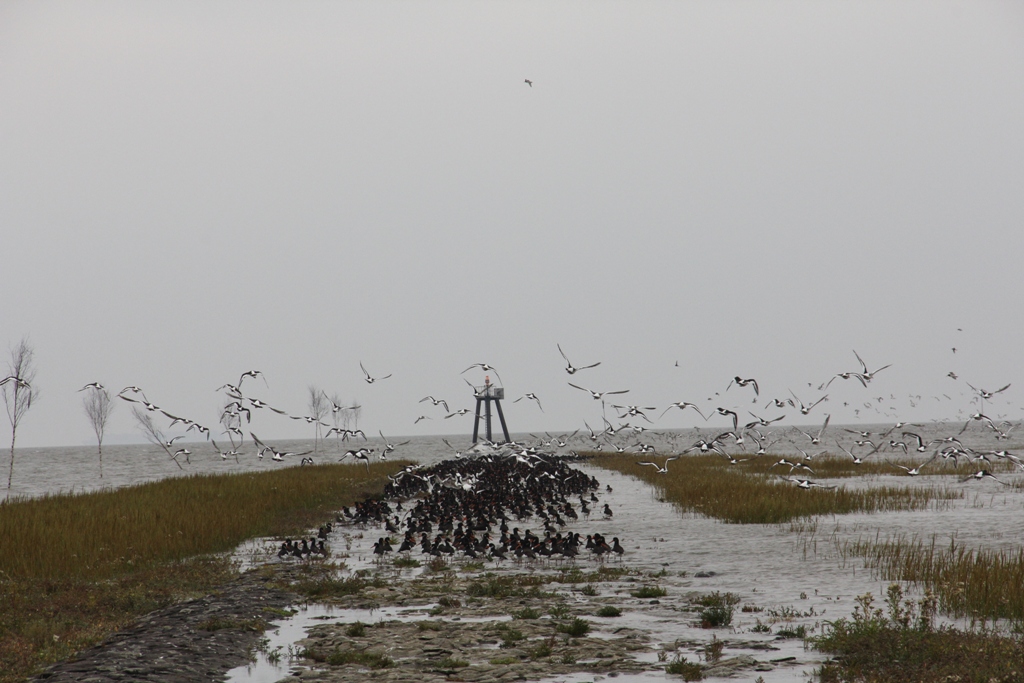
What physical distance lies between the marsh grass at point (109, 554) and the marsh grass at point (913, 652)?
9396mm

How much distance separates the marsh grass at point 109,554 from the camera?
1116cm

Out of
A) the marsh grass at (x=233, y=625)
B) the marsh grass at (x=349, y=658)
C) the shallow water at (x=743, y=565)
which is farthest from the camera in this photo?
the marsh grass at (x=233, y=625)

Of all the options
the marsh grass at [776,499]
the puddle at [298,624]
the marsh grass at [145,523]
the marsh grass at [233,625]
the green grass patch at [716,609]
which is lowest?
the marsh grass at [776,499]

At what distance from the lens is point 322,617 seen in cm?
1257

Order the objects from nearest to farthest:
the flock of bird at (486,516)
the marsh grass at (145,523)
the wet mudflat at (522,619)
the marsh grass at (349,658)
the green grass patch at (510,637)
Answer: the wet mudflat at (522,619), the marsh grass at (349,658), the green grass patch at (510,637), the marsh grass at (145,523), the flock of bird at (486,516)

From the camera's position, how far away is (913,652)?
358 inches

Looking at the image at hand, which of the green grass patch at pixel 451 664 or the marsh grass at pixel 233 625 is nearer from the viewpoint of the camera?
the green grass patch at pixel 451 664

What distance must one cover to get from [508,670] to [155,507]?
17992 millimetres

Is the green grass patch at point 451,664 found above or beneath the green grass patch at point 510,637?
above

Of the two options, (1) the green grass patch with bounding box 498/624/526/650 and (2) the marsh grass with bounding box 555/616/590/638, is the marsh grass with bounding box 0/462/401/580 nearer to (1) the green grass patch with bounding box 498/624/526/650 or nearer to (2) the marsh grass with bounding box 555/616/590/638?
(1) the green grass patch with bounding box 498/624/526/650

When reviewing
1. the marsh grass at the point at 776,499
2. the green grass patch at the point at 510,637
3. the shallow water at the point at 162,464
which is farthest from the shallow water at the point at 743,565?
the shallow water at the point at 162,464

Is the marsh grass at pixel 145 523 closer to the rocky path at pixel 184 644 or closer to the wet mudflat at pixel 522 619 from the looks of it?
the wet mudflat at pixel 522 619

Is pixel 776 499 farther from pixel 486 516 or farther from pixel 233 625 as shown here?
pixel 233 625

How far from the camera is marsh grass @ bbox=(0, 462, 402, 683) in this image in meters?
11.2
